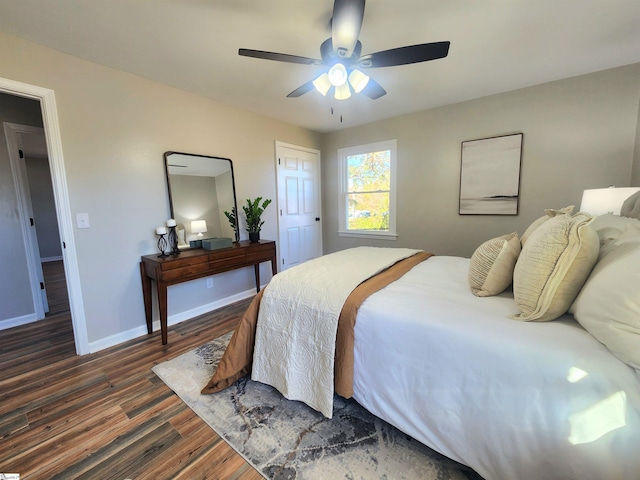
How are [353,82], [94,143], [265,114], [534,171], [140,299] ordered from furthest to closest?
[265,114]
[534,171]
[140,299]
[94,143]
[353,82]

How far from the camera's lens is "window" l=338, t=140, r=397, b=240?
3.81m

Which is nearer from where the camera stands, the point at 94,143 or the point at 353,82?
the point at 353,82

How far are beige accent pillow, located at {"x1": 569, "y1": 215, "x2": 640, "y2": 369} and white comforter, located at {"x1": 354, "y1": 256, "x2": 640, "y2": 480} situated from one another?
2.1 inches

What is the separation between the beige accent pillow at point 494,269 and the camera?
1.39 m

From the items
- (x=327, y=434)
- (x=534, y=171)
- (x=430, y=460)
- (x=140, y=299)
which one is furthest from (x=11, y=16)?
(x=534, y=171)

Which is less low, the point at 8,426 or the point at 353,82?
the point at 353,82

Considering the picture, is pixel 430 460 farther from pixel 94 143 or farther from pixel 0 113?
pixel 0 113

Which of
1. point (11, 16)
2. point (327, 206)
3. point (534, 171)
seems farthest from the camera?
point (327, 206)

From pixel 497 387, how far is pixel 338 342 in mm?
687

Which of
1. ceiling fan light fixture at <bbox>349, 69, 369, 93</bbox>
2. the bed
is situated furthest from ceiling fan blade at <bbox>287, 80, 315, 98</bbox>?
the bed

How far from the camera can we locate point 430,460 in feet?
4.10

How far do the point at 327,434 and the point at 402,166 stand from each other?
3249 millimetres

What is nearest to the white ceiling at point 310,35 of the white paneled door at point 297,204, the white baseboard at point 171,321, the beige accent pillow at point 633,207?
the beige accent pillow at point 633,207

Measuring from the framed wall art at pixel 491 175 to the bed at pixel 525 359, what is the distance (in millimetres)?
1736
